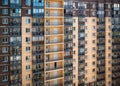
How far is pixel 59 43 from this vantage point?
5641 cm

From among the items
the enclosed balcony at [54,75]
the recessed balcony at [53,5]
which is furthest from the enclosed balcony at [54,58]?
the recessed balcony at [53,5]

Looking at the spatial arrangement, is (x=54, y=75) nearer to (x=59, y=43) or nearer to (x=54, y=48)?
A: (x=54, y=48)

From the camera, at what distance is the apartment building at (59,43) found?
4994 centimetres

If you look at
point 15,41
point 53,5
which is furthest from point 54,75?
point 53,5

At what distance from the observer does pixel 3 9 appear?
49000 mm

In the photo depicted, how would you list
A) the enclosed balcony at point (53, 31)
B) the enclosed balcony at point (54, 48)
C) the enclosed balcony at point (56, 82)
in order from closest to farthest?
the enclosed balcony at point (53, 31), the enclosed balcony at point (54, 48), the enclosed balcony at point (56, 82)

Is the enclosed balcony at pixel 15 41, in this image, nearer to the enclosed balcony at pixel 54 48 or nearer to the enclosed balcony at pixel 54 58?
the enclosed balcony at pixel 54 48

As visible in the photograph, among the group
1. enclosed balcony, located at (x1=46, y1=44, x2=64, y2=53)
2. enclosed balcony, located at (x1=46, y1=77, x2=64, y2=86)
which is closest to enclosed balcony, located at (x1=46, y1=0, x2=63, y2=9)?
enclosed balcony, located at (x1=46, y1=44, x2=64, y2=53)

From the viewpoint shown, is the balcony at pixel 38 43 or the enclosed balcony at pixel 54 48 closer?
the balcony at pixel 38 43

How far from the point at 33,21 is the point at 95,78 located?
22.9 m

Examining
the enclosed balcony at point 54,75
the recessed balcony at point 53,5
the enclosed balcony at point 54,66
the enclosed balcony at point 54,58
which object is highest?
the recessed balcony at point 53,5

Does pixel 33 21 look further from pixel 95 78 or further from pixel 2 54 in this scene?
pixel 95 78

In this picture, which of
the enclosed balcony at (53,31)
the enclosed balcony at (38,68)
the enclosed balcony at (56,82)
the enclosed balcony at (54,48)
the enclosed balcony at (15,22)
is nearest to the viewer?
the enclosed balcony at (15,22)

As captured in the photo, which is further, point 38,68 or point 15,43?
point 38,68
